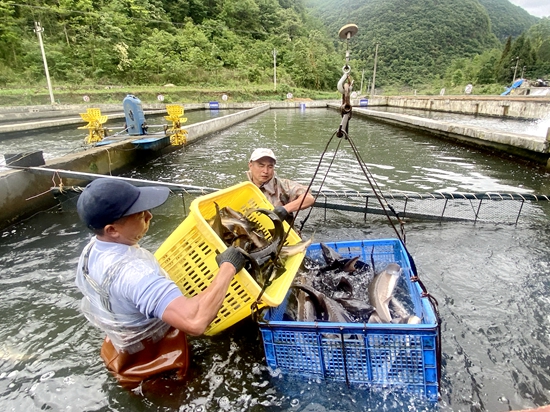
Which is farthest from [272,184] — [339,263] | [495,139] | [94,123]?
[495,139]

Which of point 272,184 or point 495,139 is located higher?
point 272,184

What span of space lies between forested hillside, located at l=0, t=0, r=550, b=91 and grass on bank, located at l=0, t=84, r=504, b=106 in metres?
2.64

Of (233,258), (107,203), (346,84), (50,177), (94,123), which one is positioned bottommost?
(50,177)

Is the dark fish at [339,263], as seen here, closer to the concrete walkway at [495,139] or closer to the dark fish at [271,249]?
the dark fish at [271,249]

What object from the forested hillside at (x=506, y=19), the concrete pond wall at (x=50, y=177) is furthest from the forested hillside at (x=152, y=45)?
the forested hillside at (x=506, y=19)

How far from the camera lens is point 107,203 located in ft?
5.67

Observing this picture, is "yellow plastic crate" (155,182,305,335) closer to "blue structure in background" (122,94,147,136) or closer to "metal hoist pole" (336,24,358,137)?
"metal hoist pole" (336,24,358,137)

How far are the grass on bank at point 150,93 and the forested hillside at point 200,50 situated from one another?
2.64m

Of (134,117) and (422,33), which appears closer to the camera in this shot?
(134,117)

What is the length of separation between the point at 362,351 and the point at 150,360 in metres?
1.51

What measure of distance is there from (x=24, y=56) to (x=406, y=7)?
140 m

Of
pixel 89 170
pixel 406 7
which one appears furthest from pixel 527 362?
pixel 406 7

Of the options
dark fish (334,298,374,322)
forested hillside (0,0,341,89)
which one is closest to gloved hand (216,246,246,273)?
dark fish (334,298,374,322)

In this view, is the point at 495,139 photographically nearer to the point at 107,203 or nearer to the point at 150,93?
the point at 107,203
